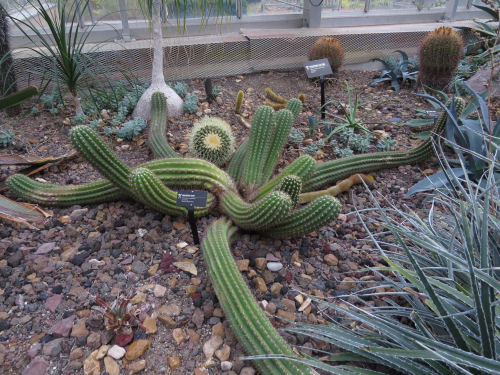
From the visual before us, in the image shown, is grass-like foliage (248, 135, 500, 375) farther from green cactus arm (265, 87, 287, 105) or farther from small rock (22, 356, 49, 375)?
green cactus arm (265, 87, 287, 105)

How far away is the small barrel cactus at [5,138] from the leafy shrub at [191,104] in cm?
148

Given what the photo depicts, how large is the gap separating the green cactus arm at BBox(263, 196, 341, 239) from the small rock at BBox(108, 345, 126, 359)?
914 mm

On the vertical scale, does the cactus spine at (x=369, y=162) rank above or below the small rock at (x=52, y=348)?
above

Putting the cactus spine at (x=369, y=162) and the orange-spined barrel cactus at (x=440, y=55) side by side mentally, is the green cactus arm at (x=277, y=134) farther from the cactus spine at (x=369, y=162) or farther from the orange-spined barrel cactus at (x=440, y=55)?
the orange-spined barrel cactus at (x=440, y=55)

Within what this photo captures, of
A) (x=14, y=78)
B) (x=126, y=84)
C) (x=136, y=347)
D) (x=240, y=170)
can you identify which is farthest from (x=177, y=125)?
(x=136, y=347)

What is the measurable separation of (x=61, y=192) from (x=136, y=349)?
4.00 feet

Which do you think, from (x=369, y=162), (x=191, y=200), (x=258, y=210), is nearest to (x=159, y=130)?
(x=191, y=200)

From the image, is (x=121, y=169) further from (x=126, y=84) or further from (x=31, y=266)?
(x=126, y=84)

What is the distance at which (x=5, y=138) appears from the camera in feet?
9.46

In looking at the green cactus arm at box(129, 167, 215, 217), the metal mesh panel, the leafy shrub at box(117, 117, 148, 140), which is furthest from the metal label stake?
the metal mesh panel

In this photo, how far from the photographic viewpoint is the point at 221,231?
6.03 ft

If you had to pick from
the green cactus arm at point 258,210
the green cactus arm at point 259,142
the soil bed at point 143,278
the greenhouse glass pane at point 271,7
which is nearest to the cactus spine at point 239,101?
the green cactus arm at point 259,142

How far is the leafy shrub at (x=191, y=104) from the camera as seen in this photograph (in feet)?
11.3

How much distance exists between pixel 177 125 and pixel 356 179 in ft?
5.63
